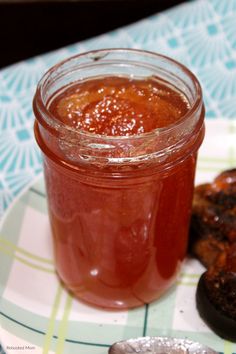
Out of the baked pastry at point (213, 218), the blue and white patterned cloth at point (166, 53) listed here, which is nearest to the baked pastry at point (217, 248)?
the baked pastry at point (213, 218)

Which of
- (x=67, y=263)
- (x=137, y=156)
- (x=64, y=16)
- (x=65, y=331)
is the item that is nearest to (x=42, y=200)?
(x=67, y=263)

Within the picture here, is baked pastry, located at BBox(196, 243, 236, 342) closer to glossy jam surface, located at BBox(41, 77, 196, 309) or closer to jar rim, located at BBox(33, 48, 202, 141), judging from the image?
glossy jam surface, located at BBox(41, 77, 196, 309)

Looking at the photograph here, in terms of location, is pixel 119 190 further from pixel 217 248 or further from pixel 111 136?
pixel 217 248

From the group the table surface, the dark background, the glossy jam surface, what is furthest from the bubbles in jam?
the dark background

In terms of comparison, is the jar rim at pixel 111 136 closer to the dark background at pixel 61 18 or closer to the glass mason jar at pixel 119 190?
the glass mason jar at pixel 119 190

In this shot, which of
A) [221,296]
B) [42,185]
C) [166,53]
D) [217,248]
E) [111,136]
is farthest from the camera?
[166,53]

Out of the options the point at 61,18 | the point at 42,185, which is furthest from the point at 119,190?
the point at 61,18

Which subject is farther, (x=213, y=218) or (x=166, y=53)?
(x=166, y=53)
